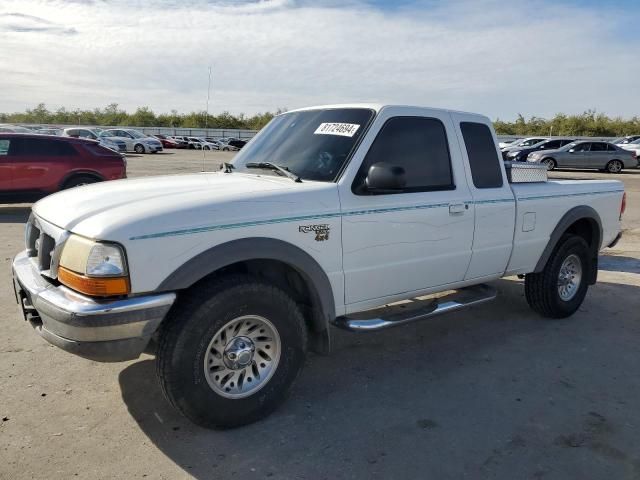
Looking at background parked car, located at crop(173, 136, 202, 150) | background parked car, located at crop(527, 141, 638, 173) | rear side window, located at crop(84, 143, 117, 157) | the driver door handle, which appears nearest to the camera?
the driver door handle

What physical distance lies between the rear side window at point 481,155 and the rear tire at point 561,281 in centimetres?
126

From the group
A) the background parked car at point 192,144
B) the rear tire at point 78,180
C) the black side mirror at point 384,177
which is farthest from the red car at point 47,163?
the background parked car at point 192,144

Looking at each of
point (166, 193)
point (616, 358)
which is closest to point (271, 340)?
point (166, 193)

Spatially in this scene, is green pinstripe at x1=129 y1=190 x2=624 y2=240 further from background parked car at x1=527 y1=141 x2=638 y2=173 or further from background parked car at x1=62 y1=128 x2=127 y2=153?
background parked car at x1=62 y1=128 x2=127 y2=153

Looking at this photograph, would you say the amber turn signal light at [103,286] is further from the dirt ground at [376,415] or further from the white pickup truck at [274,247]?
the dirt ground at [376,415]

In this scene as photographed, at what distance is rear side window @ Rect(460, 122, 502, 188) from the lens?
14.9ft

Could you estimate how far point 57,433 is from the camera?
3275 millimetres

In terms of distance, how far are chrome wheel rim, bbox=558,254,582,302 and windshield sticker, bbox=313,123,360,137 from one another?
292 cm

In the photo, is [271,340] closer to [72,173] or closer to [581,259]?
[581,259]

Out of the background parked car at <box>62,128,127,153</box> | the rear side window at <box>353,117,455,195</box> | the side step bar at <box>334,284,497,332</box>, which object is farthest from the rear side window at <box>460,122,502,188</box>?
the background parked car at <box>62,128,127,153</box>

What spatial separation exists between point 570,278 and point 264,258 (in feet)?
12.4

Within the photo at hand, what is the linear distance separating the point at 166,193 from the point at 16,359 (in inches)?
79.6

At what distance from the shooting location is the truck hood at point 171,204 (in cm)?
294

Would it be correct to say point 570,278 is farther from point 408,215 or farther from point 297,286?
point 297,286
